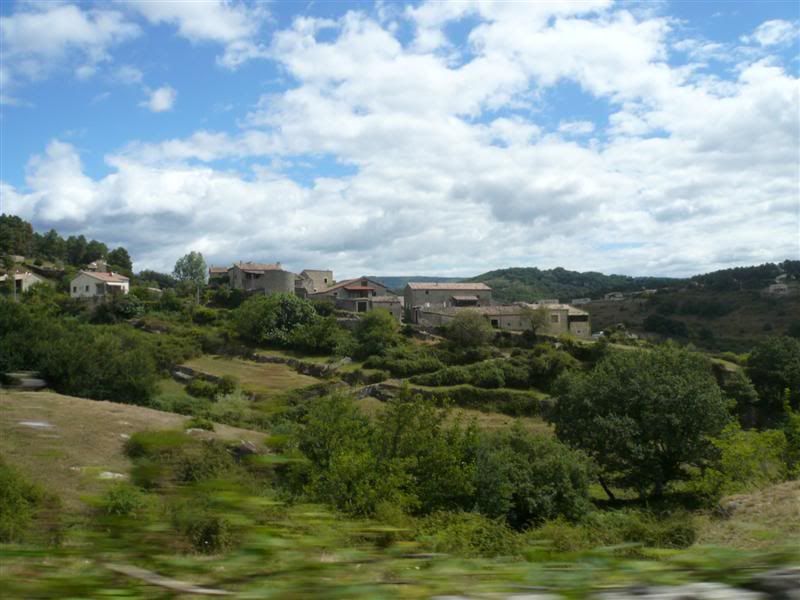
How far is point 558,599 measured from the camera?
1893mm

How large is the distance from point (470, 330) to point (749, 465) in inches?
1382

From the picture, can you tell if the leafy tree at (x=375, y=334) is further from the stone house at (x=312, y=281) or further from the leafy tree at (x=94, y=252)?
the leafy tree at (x=94, y=252)

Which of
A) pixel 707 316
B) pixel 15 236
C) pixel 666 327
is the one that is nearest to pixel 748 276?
pixel 707 316

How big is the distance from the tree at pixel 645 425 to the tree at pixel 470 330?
23585 mm

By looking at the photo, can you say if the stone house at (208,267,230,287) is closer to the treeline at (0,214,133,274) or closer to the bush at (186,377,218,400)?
the treeline at (0,214,133,274)

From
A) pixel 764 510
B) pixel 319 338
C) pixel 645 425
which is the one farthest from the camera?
pixel 319 338

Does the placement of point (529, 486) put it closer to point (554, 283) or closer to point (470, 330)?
point (470, 330)

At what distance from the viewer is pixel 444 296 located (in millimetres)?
71312

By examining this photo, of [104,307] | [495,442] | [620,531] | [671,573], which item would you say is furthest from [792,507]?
[104,307]

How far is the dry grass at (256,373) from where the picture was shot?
4388 cm

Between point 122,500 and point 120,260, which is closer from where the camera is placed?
point 122,500

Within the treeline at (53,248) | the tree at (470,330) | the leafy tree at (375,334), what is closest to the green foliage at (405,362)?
the leafy tree at (375,334)

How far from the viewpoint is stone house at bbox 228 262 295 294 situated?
7331 centimetres

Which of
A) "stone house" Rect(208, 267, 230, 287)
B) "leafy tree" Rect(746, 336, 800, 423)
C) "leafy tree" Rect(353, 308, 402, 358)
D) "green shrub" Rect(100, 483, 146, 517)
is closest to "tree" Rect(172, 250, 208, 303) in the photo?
"stone house" Rect(208, 267, 230, 287)
